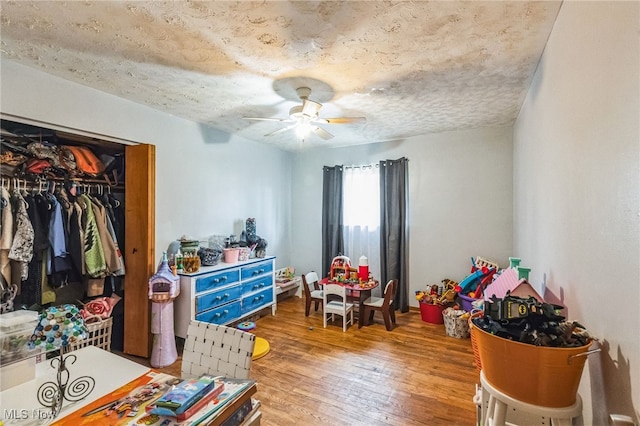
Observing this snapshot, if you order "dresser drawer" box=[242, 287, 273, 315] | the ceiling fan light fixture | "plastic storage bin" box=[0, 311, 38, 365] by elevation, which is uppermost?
the ceiling fan light fixture

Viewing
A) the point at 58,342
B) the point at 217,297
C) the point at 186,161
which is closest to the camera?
the point at 58,342

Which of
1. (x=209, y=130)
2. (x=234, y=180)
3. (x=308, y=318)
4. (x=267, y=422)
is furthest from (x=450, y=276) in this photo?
(x=209, y=130)

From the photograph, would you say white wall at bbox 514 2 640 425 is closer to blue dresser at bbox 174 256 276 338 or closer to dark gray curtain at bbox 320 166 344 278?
blue dresser at bbox 174 256 276 338

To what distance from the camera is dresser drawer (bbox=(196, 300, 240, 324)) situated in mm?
2992

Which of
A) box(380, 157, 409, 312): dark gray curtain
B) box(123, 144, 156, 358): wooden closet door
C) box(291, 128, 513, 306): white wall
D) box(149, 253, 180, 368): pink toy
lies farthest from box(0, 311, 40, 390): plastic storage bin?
box(291, 128, 513, 306): white wall

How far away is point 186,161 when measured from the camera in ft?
11.0

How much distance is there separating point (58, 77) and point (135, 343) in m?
2.40

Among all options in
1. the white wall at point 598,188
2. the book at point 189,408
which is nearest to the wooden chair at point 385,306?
the white wall at point 598,188

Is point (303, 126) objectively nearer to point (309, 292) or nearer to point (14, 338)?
point (309, 292)

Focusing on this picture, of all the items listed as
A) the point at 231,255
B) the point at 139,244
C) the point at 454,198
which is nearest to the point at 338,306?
the point at 231,255

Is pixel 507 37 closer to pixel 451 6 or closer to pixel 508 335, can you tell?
pixel 451 6

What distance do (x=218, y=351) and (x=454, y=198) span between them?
11.5ft

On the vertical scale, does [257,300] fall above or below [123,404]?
below

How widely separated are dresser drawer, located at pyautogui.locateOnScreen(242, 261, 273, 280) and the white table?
2.02 meters
